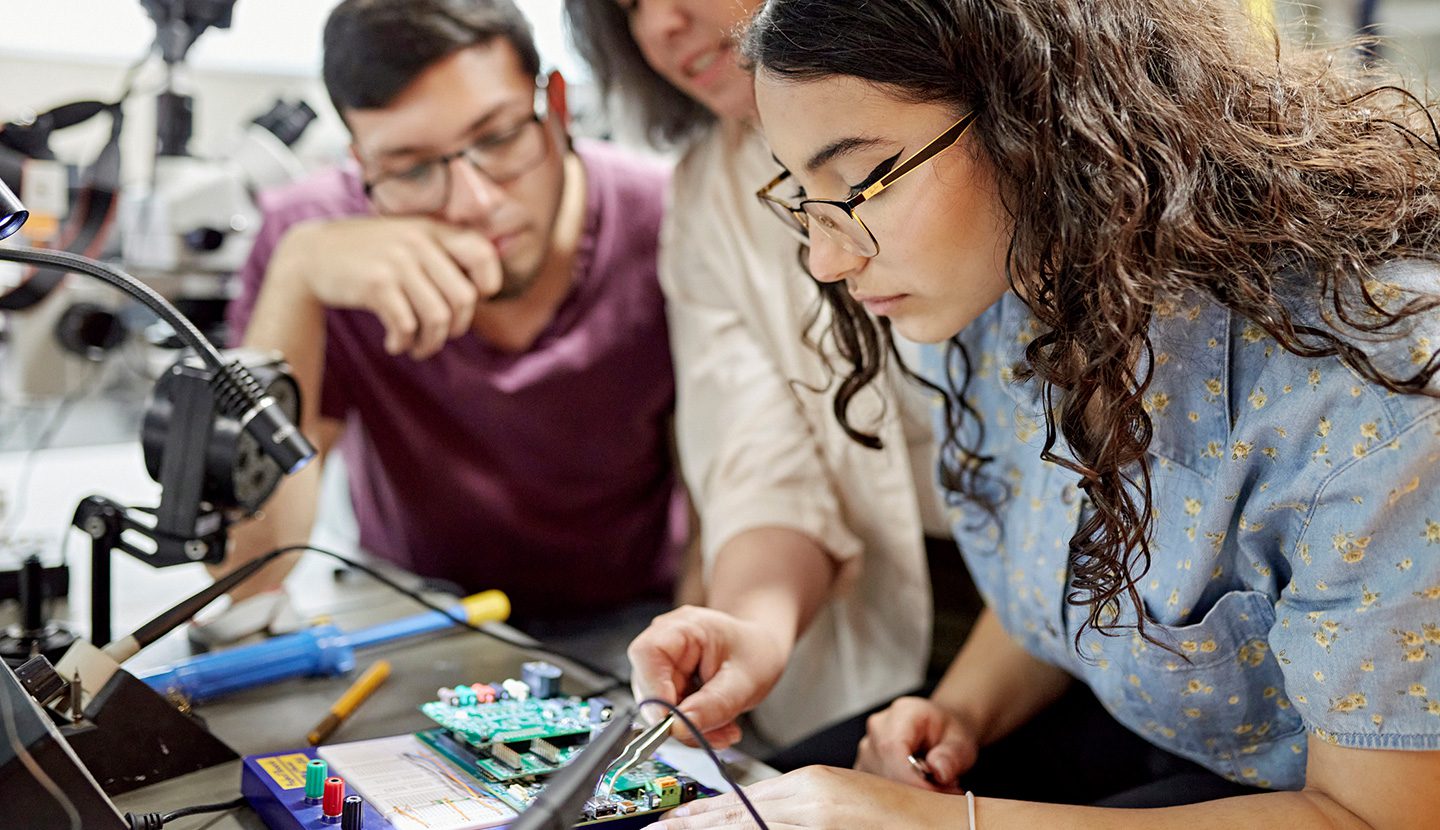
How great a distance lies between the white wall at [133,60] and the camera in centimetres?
250

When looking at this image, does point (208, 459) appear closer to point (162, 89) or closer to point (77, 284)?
point (162, 89)

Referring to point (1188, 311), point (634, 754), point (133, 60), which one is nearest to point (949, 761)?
point (634, 754)

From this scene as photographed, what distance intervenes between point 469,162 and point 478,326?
12.0 inches

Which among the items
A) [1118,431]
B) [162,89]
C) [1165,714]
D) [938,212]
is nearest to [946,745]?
[1165,714]

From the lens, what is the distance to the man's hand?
1.38 metres

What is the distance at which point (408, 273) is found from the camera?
1.38m

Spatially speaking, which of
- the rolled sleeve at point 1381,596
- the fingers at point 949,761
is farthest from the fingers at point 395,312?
the rolled sleeve at point 1381,596

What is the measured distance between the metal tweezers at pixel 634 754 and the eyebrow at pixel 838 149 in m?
0.40

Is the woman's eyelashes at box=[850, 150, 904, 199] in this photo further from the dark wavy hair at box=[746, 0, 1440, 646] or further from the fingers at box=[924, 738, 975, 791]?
the fingers at box=[924, 738, 975, 791]

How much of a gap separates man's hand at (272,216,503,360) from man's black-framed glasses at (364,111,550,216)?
0.03 metres

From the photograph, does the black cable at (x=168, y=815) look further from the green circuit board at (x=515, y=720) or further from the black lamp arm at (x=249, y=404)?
the black lamp arm at (x=249, y=404)

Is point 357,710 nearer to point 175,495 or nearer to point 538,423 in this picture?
point 175,495

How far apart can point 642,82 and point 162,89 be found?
0.66 m

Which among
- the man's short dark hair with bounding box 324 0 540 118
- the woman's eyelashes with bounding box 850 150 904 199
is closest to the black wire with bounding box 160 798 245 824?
the woman's eyelashes with bounding box 850 150 904 199
